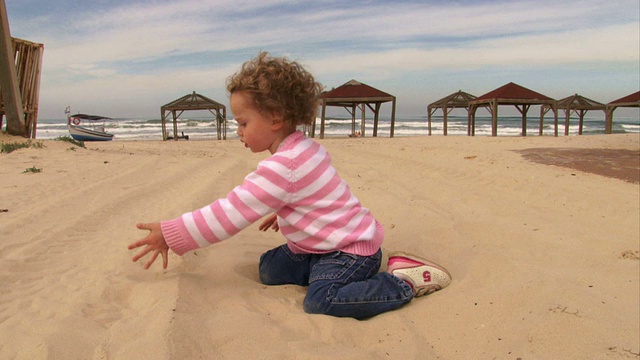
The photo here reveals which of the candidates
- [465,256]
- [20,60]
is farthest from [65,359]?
[20,60]

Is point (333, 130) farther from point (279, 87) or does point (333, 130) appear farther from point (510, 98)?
point (279, 87)

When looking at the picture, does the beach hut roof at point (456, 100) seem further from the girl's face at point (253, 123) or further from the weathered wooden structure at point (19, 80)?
the girl's face at point (253, 123)

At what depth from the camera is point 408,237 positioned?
336 centimetres

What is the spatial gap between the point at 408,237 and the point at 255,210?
160 centimetres

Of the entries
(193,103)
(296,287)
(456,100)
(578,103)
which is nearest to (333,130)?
(456,100)

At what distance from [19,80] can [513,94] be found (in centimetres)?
2063

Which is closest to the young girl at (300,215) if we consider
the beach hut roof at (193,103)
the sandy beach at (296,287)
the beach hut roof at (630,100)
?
the sandy beach at (296,287)

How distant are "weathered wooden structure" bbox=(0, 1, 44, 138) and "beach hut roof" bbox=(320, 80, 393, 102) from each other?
1473cm

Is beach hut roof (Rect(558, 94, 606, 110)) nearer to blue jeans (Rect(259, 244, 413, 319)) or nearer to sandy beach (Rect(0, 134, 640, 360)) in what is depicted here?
sandy beach (Rect(0, 134, 640, 360))

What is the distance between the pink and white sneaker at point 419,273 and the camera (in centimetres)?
230

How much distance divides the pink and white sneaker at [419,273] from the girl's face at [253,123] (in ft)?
2.86

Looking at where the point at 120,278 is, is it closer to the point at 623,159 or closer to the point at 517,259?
the point at 517,259

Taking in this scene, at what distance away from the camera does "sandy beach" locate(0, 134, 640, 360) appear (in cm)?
165

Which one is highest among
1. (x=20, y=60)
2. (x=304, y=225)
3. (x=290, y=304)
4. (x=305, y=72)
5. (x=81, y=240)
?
(x=20, y=60)
